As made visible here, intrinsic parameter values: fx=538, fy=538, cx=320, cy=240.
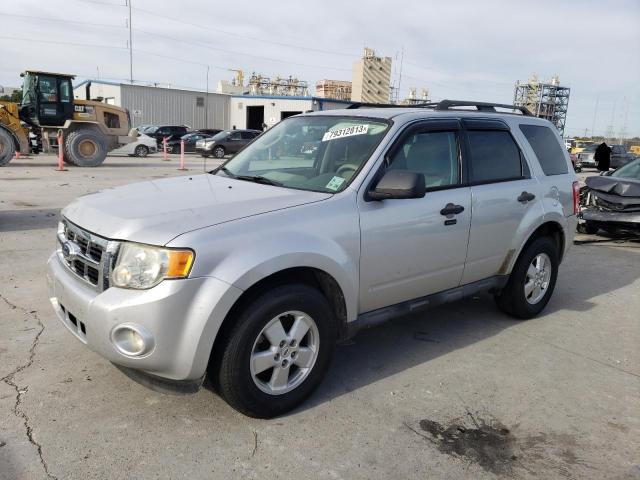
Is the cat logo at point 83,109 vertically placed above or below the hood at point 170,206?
above

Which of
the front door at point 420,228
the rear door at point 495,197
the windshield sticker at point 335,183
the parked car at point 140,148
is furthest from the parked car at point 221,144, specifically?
the windshield sticker at point 335,183

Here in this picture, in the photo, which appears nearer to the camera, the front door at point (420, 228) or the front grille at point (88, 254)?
the front grille at point (88, 254)

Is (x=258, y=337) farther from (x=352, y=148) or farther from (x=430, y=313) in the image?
Answer: (x=430, y=313)

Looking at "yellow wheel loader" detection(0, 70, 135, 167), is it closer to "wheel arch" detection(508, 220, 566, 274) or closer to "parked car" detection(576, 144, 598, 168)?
"wheel arch" detection(508, 220, 566, 274)

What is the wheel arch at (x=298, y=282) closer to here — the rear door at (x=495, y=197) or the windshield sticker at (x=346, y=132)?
the windshield sticker at (x=346, y=132)

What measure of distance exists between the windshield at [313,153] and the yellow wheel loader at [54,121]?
15784mm

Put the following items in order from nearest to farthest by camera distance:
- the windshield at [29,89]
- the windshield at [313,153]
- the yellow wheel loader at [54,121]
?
1. the windshield at [313,153]
2. the yellow wheel loader at [54,121]
3. the windshield at [29,89]

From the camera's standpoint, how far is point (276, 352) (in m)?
3.07

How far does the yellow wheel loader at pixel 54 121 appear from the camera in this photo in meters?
17.4

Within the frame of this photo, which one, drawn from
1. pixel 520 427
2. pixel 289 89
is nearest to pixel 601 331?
pixel 520 427

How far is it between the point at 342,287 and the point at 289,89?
105m

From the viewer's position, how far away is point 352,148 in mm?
3789

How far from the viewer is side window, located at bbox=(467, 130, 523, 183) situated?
4297 mm

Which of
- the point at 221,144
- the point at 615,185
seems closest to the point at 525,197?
the point at 615,185
